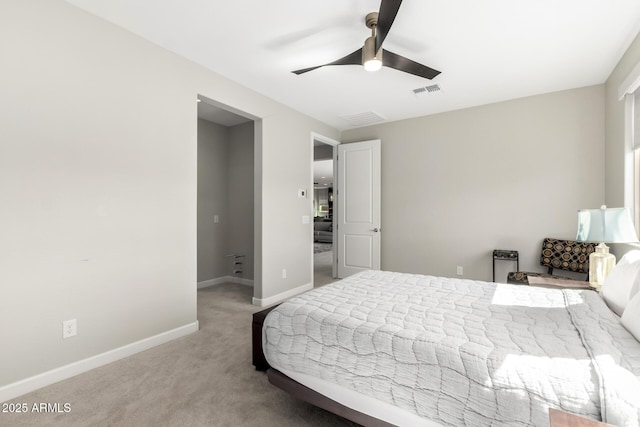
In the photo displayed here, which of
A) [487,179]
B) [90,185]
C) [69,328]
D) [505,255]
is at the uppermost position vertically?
[487,179]

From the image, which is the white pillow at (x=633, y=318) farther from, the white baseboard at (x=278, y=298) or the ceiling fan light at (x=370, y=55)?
the white baseboard at (x=278, y=298)

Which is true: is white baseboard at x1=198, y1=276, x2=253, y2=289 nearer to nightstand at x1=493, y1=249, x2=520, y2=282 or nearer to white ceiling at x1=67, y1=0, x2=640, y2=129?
white ceiling at x1=67, y1=0, x2=640, y2=129

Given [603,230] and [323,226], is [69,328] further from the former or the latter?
[323,226]

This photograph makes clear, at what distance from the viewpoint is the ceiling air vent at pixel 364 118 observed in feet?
15.0

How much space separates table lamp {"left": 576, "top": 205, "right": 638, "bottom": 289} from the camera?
2.14 meters

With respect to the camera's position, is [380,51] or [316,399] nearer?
[316,399]

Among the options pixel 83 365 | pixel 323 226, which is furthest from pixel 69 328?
pixel 323 226

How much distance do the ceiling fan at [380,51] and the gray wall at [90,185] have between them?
1.65m

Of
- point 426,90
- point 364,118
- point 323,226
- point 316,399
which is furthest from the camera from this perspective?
point 323,226

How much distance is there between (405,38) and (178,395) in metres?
3.13

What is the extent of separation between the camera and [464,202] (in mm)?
4309

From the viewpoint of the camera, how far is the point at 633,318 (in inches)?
53.8

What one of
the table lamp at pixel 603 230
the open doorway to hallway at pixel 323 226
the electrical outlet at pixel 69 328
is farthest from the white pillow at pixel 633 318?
the open doorway to hallway at pixel 323 226

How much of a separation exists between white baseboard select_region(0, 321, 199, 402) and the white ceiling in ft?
8.38
